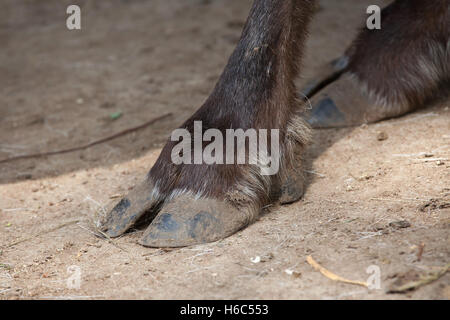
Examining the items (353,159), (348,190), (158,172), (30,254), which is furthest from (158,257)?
(353,159)

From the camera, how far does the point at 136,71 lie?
3.64 m

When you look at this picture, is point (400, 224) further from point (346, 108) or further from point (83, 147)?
point (83, 147)

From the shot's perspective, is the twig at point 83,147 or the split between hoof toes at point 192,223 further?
the twig at point 83,147

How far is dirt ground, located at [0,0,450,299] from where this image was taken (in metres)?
1.58

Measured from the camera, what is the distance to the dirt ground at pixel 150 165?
1.58 meters

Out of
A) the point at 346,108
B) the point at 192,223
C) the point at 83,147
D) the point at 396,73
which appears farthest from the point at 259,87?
the point at 83,147

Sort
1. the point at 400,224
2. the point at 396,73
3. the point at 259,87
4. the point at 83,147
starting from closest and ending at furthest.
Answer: the point at 400,224 → the point at 259,87 → the point at 396,73 → the point at 83,147

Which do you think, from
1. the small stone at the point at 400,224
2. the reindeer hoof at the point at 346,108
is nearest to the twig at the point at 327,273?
the small stone at the point at 400,224

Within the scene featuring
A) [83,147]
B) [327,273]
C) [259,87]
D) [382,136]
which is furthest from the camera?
[83,147]

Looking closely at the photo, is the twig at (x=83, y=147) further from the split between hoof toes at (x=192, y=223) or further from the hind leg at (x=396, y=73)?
the split between hoof toes at (x=192, y=223)

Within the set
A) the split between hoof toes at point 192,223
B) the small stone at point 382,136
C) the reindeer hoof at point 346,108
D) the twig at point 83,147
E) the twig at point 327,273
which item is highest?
the reindeer hoof at point 346,108

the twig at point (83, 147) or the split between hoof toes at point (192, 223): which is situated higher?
the twig at point (83, 147)

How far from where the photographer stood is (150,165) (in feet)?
8.13
